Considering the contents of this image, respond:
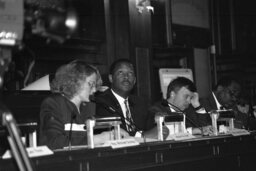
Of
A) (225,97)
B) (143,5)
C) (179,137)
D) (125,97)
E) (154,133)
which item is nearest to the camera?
(179,137)

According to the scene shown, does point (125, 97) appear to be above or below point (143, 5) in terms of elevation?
below

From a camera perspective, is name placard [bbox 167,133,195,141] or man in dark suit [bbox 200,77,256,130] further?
man in dark suit [bbox 200,77,256,130]

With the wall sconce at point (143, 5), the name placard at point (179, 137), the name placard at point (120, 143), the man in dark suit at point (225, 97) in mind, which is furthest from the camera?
the wall sconce at point (143, 5)

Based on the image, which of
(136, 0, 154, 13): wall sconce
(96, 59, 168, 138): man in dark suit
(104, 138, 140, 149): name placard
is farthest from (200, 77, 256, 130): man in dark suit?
(104, 138, 140, 149): name placard

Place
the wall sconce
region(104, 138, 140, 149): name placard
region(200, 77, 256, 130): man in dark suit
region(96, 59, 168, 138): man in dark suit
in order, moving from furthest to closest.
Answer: the wall sconce
region(200, 77, 256, 130): man in dark suit
region(96, 59, 168, 138): man in dark suit
region(104, 138, 140, 149): name placard

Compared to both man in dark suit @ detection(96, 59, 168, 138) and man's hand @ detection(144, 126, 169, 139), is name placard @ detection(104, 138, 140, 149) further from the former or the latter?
man in dark suit @ detection(96, 59, 168, 138)

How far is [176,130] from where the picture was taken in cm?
335

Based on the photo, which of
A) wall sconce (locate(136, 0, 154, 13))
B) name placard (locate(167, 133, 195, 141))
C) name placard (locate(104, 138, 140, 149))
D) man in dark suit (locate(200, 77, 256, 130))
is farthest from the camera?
wall sconce (locate(136, 0, 154, 13))

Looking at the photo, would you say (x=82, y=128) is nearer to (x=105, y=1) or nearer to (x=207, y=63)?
(x=105, y=1)

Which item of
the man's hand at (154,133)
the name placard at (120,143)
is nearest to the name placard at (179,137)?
the man's hand at (154,133)

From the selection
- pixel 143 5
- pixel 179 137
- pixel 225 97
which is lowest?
pixel 179 137

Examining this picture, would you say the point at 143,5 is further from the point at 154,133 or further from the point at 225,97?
the point at 154,133

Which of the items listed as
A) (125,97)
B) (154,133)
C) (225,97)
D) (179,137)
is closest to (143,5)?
(225,97)

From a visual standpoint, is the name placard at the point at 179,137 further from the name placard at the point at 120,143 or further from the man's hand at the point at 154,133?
the name placard at the point at 120,143
